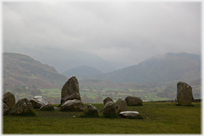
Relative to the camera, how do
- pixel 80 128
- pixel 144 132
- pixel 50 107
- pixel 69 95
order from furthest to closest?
1. pixel 69 95
2. pixel 50 107
3. pixel 80 128
4. pixel 144 132

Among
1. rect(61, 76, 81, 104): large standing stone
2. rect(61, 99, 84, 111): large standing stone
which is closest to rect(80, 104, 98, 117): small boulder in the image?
rect(61, 99, 84, 111): large standing stone

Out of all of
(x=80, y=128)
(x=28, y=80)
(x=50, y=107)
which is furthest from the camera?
(x=28, y=80)

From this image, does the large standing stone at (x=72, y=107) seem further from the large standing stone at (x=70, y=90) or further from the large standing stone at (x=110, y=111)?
the large standing stone at (x=110, y=111)

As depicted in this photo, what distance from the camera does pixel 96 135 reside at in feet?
28.6

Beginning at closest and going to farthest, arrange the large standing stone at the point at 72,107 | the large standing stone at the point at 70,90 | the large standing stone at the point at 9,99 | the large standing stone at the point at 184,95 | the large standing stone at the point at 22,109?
the large standing stone at the point at 22,109 → the large standing stone at the point at 72,107 → the large standing stone at the point at 9,99 → the large standing stone at the point at 184,95 → the large standing stone at the point at 70,90

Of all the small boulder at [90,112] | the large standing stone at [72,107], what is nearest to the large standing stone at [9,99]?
the large standing stone at [72,107]

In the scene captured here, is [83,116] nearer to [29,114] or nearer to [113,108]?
[113,108]

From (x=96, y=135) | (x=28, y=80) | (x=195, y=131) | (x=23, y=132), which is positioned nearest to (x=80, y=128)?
(x=96, y=135)

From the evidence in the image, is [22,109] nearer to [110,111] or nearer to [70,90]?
[110,111]

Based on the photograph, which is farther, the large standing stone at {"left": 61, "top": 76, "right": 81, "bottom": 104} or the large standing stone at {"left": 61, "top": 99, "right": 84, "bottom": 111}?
the large standing stone at {"left": 61, "top": 76, "right": 81, "bottom": 104}

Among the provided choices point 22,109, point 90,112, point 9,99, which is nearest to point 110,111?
point 90,112

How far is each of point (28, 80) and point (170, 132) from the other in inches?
7786

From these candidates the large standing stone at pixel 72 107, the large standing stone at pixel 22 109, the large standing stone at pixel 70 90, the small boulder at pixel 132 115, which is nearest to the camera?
the small boulder at pixel 132 115

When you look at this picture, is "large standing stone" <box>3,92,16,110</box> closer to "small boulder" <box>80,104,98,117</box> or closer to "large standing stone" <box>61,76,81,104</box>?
"large standing stone" <box>61,76,81,104</box>
